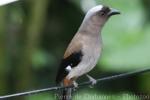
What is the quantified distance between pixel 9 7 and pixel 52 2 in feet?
1.82

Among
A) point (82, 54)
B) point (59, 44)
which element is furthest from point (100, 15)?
point (59, 44)

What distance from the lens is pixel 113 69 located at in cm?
636

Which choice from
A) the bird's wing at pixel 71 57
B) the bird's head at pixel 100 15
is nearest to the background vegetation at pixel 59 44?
the bird's head at pixel 100 15

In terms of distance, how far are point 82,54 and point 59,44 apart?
2.59 metres

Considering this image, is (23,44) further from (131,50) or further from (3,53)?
(131,50)

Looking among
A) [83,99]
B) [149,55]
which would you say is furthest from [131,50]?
[83,99]

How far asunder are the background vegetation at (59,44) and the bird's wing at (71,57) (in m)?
1.46

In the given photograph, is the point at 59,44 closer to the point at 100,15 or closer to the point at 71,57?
the point at 100,15

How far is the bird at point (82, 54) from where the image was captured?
4.86 m

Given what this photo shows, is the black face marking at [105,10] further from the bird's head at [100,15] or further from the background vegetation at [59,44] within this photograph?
the background vegetation at [59,44]

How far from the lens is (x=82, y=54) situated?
4.89 meters

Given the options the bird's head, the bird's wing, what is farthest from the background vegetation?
the bird's wing

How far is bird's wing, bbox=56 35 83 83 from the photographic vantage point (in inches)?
192

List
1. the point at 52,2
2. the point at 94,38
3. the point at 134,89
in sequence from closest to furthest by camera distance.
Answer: the point at 94,38
the point at 134,89
the point at 52,2
